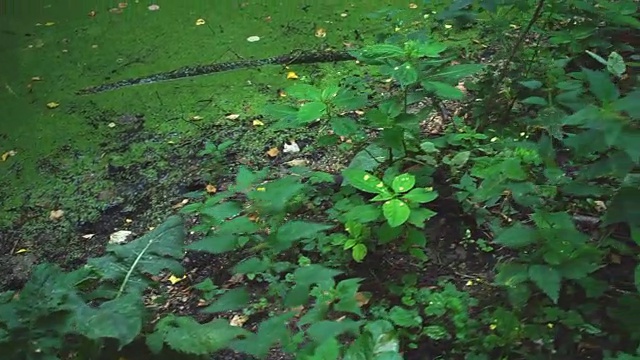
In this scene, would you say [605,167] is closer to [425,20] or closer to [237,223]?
[237,223]

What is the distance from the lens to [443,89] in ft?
6.93

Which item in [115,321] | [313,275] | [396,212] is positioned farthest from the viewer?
[396,212]

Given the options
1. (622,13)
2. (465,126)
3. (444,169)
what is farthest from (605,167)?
(622,13)

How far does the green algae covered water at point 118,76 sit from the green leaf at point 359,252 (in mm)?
1127

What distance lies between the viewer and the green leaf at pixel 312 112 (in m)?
2.09

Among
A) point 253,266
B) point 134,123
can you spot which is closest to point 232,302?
point 253,266

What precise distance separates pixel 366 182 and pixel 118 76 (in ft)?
6.60

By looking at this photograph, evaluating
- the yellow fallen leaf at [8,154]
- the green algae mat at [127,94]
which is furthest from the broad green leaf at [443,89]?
the yellow fallen leaf at [8,154]

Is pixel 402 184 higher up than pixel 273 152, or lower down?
higher up

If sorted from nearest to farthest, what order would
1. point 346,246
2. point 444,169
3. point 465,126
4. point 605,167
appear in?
1. point 605,167
2. point 346,246
3. point 444,169
4. point 465,126

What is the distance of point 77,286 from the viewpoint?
1.84 meters

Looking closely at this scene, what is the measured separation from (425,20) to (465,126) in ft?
3.78

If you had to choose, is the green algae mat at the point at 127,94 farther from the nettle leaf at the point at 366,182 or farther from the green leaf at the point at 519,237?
the green leaf at the point at 519,237

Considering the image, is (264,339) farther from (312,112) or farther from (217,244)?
(312,112)
